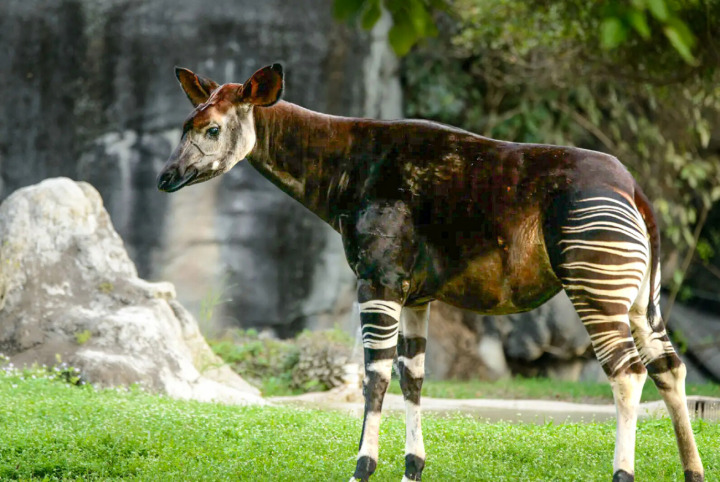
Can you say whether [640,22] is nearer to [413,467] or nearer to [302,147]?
[302,147]

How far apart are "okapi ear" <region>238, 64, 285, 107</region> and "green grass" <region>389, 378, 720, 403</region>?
26.0ft

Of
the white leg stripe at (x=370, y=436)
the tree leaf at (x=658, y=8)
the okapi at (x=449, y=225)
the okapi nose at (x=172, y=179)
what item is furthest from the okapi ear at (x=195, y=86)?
the tree leaf at (x=658, y=8)

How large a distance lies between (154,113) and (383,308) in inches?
416

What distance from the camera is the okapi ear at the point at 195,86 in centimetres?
540

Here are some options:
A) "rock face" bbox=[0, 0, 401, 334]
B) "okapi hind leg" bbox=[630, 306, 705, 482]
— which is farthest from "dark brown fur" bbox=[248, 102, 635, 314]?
"rock face" bbox=[0, 0, 401, 334]

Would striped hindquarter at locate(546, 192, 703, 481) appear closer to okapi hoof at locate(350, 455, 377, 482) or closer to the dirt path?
okapi hoof at locate(350, 455, 377, 482)

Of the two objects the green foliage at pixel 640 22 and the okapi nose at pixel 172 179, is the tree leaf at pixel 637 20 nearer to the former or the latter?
the green foliage at pixel 640 22

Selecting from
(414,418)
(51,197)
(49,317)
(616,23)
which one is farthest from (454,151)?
(51,197)

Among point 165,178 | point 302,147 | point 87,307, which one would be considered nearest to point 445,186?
point 302,147

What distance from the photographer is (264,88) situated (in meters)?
5.21

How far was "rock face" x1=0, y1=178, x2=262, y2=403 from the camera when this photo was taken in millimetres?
9766

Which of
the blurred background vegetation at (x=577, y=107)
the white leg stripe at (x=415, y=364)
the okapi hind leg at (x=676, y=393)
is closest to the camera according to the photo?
the okapi hind leg at (x=676, y=393)

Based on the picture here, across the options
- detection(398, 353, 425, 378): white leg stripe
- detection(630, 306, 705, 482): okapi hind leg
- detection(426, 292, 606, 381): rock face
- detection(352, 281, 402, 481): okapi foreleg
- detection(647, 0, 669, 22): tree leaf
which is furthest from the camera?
detection(426, 292, 606, 381): rock face

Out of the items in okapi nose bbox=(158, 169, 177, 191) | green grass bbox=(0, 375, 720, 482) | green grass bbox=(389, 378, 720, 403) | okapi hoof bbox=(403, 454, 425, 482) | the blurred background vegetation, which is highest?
the blurred background vegetation
